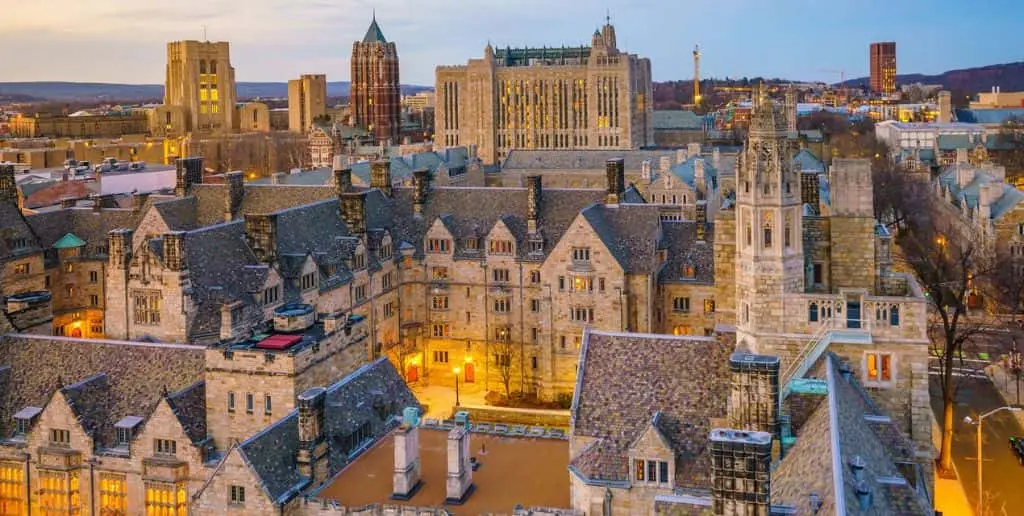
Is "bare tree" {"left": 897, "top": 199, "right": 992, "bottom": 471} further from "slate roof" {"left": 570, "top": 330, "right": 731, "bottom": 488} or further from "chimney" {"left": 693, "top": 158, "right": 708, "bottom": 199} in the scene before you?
"slate roof" {"left": 570, "top": 330, "right": 731, "bottom": 488}

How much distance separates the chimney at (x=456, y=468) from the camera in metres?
38.8

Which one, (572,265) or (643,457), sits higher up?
(572,265)

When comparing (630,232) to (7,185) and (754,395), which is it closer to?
(754,395)

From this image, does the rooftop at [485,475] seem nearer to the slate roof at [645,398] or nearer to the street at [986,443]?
the slate roof at [645,398]

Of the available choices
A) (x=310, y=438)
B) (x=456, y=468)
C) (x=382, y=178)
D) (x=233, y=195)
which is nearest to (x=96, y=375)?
(x=310, y=438)

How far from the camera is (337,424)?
42.6 m

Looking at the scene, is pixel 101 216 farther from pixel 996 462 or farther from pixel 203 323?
pixel 996 462

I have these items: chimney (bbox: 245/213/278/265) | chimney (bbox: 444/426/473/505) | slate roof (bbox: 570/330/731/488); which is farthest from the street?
chimney (bbox: 245/213/278/265)

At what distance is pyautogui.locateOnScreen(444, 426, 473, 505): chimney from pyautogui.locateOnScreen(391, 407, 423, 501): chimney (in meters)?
1.35

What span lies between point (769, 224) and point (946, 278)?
176 feet

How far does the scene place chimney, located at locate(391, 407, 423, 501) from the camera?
39.0 m

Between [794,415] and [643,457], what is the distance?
526 cm

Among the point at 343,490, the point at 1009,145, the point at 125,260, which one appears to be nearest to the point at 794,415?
the point at 343,490

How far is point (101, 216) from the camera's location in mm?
79938
